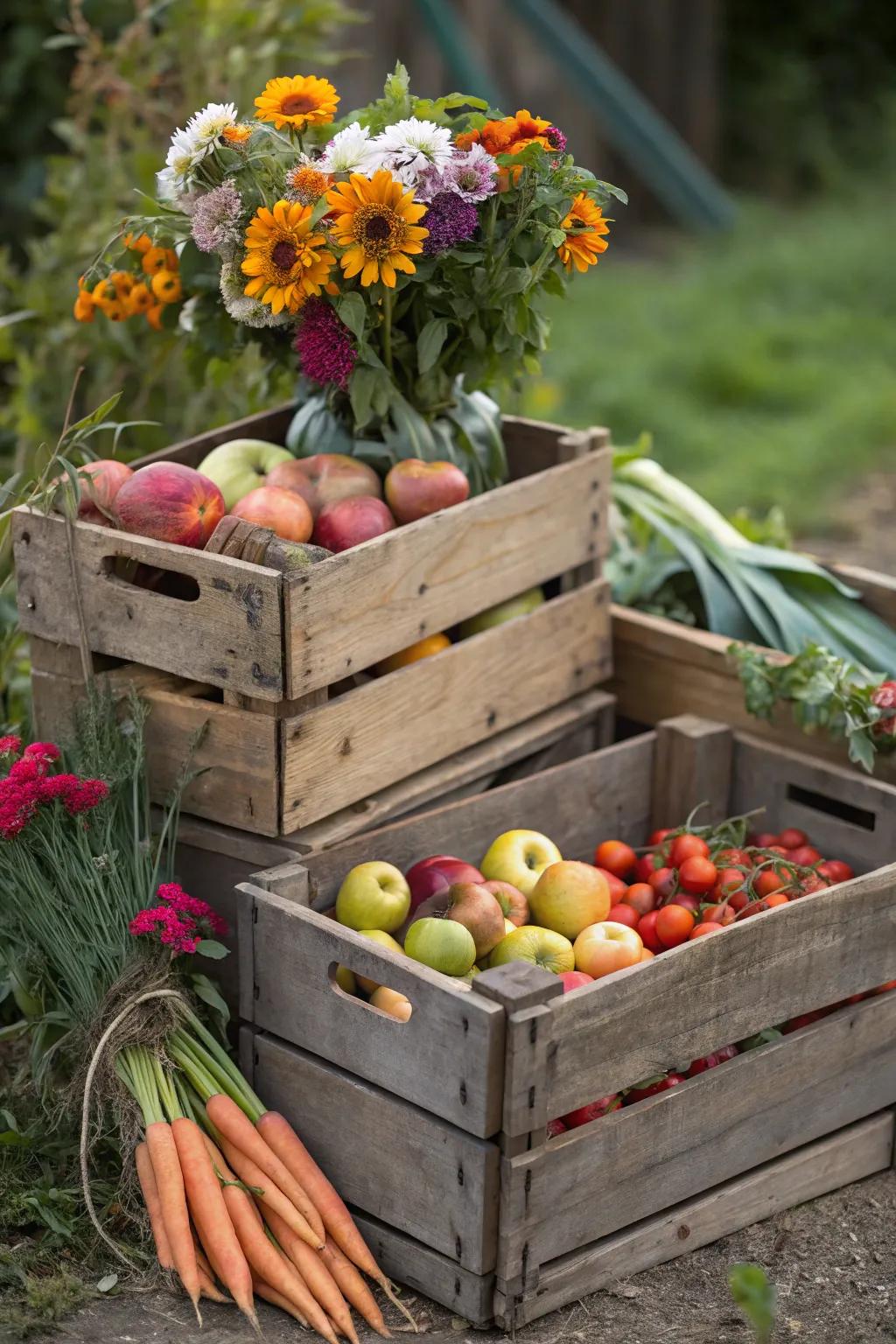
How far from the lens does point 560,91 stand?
8.02 meters

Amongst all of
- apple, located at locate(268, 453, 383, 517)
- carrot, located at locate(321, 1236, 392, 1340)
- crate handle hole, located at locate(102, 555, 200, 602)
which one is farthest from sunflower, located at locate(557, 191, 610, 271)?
carrot, located at locate(321, 1236, 392, 1340)

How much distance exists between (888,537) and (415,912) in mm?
3457

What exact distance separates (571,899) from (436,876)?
0.23 meters

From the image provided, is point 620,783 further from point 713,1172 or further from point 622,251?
point 622,251

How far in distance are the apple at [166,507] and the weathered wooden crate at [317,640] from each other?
0.05 m

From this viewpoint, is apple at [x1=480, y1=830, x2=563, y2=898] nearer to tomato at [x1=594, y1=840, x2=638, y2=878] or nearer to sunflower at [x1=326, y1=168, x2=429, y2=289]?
tomato at [x1=594, y1=840, x2=638, y2=878]

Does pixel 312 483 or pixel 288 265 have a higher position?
pixel 288 265

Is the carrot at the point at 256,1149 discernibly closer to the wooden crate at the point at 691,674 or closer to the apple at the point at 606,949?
the apple at the point at 606,949

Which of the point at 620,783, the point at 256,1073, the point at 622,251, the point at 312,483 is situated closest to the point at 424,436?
the point at 312,483

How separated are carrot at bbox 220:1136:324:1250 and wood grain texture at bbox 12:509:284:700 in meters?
0.71

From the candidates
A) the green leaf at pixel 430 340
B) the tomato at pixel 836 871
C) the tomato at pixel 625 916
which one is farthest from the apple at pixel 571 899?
the green leaf at pixel 430 340

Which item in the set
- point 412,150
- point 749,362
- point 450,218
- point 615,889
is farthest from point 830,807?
point 749,362

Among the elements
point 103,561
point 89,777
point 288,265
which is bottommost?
point 89,777

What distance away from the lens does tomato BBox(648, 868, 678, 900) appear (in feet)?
9.45
